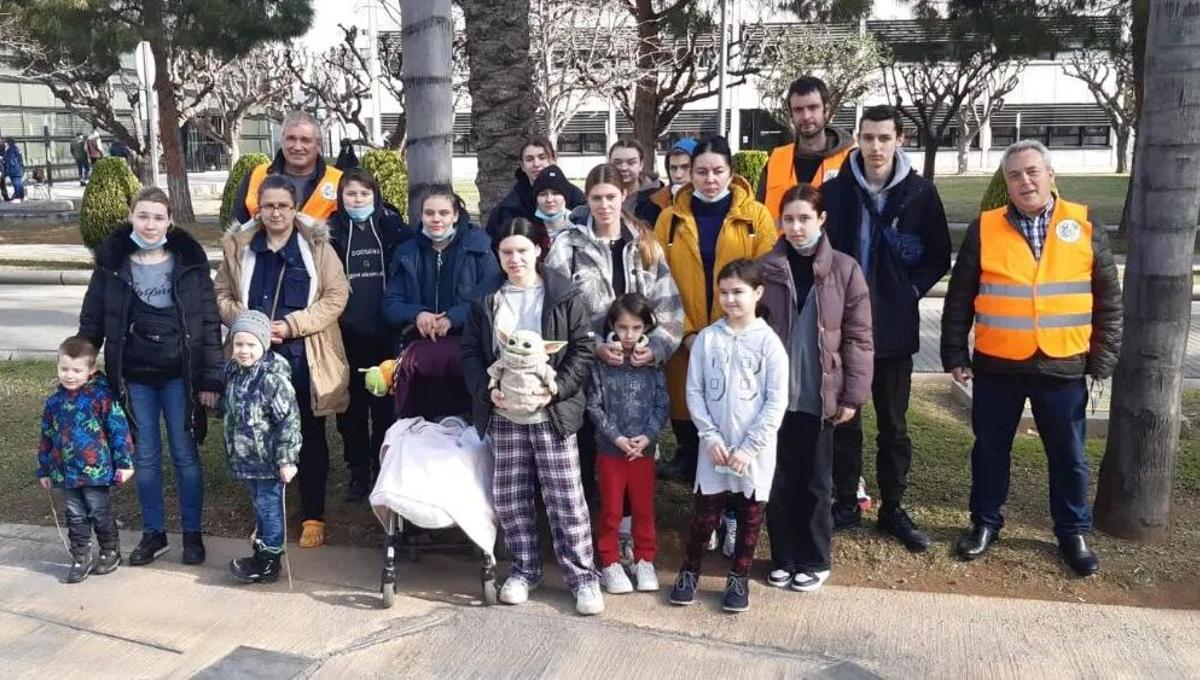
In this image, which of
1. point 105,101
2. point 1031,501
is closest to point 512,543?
point 1031,501

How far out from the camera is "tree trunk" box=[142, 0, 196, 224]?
61.2 ft

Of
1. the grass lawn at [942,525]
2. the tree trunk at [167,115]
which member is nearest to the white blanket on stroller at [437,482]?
the grass lawn at [942,525]

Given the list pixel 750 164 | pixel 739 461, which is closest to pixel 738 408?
pixel 739 461

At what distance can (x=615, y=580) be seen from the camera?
4297 millimetres

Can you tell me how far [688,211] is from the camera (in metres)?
4.64

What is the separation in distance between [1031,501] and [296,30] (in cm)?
1701

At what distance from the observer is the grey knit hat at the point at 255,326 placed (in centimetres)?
433

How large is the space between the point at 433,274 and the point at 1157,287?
3.23 m

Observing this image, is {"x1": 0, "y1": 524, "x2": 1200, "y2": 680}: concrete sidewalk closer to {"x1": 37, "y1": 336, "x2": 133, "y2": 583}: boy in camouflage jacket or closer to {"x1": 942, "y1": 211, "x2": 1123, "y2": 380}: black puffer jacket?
{"x1": 37, "y1": 336, "x2": 133, "y2": 583}: boy in camouflage jacket

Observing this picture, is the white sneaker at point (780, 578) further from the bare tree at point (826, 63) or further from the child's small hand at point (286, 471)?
the bare tree at point (826, 63)

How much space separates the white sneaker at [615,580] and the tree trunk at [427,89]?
2.18 metres

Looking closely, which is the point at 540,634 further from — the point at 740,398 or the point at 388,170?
the point at 388,170

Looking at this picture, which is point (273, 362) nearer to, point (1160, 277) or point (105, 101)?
point (1160, 277)

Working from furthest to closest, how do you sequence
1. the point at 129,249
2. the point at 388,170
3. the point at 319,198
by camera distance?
the point at 388,170, the point at 319,198, the point at 129,249
